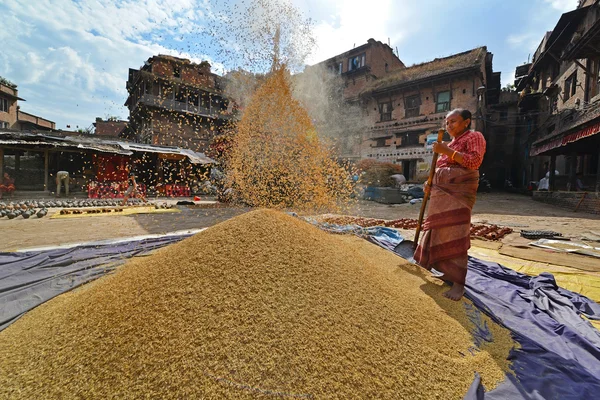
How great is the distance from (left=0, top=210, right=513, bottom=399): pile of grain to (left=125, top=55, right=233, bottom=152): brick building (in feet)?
57.8

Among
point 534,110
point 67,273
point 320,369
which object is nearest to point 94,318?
point 320,369

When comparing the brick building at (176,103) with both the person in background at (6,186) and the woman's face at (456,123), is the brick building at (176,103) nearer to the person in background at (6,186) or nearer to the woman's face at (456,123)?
the person in background at (6,186)

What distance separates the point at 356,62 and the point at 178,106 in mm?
12954

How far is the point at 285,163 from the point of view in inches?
267

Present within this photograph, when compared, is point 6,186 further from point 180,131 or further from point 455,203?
point 455,203

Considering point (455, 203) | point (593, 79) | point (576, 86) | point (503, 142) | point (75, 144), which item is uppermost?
point (576, 86)

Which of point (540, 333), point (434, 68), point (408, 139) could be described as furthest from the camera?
point (408, 139)

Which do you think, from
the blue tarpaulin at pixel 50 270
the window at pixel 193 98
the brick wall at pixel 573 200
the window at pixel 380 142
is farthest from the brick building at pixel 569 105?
the window at pixel 193 98

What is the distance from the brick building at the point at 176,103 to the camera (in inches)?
659

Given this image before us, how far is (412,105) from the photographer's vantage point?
1600 centimetres

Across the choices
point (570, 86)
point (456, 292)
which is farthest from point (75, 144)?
point (570, 86)

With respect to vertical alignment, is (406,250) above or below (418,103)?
below

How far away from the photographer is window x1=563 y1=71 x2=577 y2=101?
10961 mm

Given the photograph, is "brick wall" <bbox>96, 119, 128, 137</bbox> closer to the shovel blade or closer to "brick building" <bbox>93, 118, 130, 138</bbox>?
"brick building" <bbox>93, 118, 130, 138</bbox>
